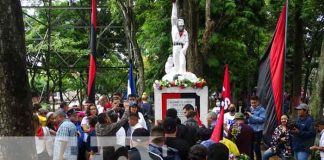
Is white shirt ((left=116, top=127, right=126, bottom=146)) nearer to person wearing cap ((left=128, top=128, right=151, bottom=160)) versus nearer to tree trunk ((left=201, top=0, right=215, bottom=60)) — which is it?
person wearing cap ((left=128, top=128, right=151, bottom=160))

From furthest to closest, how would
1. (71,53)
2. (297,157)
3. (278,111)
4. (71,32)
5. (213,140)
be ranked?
(71,32) < (71,53) < (297,157) < (278,111) < (213,140)

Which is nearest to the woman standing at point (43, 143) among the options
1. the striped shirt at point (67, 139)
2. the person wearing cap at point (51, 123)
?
the striped shirt at point (67, 139)

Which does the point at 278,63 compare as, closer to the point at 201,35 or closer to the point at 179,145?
the point at 179,145

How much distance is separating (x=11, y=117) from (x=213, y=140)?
2826mm

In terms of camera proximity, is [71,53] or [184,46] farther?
[71,53]

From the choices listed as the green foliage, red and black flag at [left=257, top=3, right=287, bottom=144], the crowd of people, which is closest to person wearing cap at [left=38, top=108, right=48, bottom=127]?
A: the crowd of people

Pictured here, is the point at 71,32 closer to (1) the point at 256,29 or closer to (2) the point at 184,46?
(1) the point at 256,29

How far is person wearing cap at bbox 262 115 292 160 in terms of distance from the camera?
10.5m

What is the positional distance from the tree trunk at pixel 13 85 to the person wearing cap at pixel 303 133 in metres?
5.96

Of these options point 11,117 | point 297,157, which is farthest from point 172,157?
point 297,157

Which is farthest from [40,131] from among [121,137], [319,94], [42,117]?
→ [319,94]

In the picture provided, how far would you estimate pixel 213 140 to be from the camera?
7.66 m

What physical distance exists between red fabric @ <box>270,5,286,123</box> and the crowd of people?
575 millimetres

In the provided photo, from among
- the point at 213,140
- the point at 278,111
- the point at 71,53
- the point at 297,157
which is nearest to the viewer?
the point at 213,140
